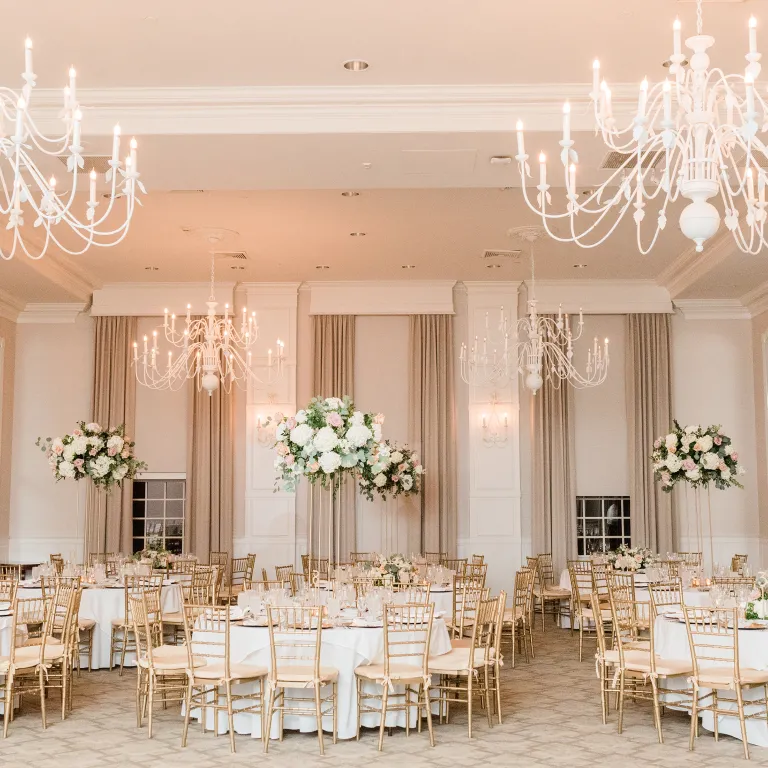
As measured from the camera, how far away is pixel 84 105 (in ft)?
23.1

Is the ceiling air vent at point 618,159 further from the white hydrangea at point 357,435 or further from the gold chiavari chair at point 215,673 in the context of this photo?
the gold chiavari chair at point 215,673

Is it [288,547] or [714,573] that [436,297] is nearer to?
[288,547]

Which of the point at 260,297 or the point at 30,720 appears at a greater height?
the point at 260,297

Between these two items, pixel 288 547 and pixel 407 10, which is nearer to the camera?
pixel 407 10

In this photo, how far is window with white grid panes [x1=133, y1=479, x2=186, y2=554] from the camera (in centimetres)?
1408

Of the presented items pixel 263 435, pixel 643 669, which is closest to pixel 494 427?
pixel 263 435

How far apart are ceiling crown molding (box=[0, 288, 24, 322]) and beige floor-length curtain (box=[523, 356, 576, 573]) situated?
7.60m

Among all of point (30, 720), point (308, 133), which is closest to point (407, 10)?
point (308, 133)

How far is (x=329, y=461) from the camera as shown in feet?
26.6

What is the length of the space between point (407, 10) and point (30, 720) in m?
5.79

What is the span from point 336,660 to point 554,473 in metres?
7.32

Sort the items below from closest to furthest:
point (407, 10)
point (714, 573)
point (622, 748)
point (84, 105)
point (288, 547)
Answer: point (407, 10) < point (622, 748) < point (84, 105) < point (714, 573) < point (288, 547)

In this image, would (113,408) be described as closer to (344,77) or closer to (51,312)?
(51,312)

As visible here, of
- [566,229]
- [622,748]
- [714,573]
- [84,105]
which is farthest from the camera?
[566,229]
